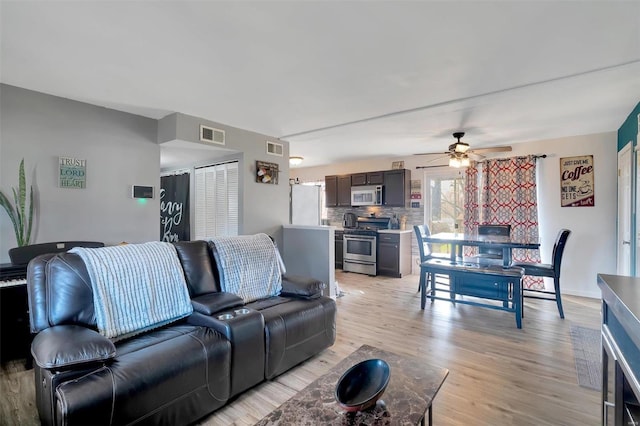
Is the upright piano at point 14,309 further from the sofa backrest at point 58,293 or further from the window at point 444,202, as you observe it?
the window at point 444,202

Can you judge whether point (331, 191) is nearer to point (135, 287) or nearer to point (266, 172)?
point (266, 172)

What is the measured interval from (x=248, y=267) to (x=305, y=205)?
8.96ft

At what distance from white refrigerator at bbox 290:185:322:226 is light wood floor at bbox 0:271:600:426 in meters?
1.64

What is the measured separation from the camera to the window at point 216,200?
4387mm

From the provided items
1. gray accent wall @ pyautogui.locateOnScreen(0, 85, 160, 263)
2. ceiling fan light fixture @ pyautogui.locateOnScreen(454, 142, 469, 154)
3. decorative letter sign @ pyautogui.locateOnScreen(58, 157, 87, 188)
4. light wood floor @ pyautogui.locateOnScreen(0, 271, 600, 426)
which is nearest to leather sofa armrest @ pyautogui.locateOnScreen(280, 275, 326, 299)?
light wood floor @ pyautogui.locateOnScreen(0, 271, 600, 426)

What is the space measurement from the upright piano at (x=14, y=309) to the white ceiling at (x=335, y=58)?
5.19 ft

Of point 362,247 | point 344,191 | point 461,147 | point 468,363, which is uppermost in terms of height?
point 461,147

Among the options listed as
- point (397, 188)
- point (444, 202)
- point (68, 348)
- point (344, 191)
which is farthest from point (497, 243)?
point (68, 348)

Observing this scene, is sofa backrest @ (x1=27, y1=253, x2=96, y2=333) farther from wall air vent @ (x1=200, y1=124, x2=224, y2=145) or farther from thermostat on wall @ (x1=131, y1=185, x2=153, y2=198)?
wall air vent @ (x1=200, y1=124, x2=224, y2=145)

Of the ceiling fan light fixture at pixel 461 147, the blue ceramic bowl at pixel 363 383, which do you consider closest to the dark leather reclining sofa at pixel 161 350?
the blue ceramic bowl at pixel 363 383

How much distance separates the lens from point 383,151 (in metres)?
5.74

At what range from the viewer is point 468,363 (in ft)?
8.44

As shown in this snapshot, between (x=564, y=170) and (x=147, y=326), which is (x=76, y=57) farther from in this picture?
(x=564, y=170)

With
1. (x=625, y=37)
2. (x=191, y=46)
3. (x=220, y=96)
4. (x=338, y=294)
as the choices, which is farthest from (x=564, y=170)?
(x=191, y=46)
